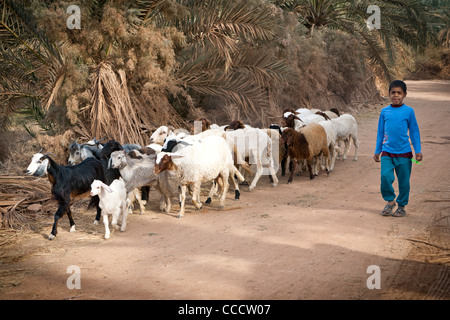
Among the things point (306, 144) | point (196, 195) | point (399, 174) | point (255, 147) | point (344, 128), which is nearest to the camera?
point (399, 174)

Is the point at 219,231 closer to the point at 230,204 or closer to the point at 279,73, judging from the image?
the point at 230,204

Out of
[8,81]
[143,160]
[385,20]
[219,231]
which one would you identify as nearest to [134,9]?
[8,81]

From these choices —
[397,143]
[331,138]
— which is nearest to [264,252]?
[397,143]

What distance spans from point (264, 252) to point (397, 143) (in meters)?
3.01

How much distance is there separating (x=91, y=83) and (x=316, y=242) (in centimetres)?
710

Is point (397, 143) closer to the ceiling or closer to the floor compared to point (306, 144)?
closer to the ceiling

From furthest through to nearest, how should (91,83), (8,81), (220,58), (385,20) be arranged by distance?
(385,20) < (220,58) < (8,81) < (91,83)

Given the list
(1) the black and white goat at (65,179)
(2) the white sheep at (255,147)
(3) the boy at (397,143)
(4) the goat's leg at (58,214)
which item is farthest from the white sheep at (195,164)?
(3) the boy at (397,143)

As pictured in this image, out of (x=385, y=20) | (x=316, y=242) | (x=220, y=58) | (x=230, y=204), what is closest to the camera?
(x=316, y=242)

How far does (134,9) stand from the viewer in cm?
1195

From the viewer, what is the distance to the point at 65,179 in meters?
7.85

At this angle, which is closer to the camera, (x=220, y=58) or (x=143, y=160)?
(x=143, y=160)

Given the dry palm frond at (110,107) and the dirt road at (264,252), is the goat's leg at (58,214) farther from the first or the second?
the dry palm frond at (110,107)

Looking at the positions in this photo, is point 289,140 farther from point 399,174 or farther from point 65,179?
point 65,179
